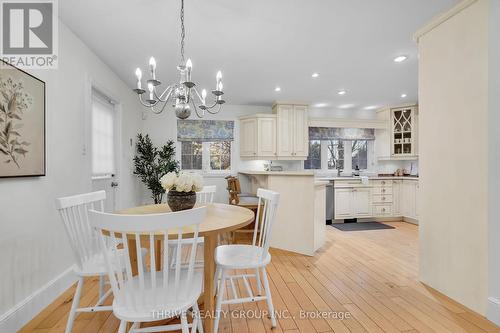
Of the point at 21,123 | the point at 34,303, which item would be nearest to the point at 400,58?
the point at 21,123

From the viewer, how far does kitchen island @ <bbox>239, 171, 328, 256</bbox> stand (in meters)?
3.19

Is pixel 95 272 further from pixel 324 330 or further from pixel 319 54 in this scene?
pixel 319 54

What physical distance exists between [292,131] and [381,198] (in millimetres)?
2317

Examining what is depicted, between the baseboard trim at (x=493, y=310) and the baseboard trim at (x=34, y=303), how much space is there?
133 inches

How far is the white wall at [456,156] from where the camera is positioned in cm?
186

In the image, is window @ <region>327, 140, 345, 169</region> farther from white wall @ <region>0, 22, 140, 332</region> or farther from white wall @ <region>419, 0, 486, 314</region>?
white wall @ <region>0, 22, 140, 332</region>

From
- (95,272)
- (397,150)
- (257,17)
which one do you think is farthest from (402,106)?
(95,272)

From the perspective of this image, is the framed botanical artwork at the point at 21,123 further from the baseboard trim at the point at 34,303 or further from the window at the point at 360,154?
the window at the point at 360,154

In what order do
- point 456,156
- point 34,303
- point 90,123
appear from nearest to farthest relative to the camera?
point 34,303, point 456,156, point 90,123

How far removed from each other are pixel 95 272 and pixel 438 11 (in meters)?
3.39

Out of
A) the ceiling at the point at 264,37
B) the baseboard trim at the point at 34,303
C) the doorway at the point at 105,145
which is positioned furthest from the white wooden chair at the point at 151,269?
the doorway at the point at 105,145

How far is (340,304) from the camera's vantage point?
206 centimetres

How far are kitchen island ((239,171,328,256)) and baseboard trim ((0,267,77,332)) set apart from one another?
2397 millimetres

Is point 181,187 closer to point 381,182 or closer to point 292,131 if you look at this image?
point 292,131
